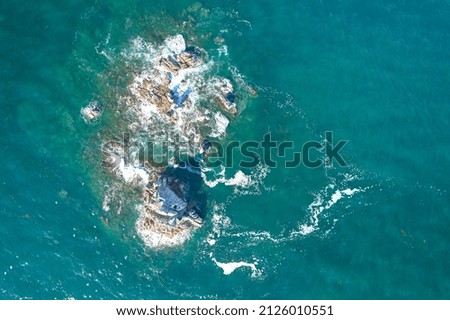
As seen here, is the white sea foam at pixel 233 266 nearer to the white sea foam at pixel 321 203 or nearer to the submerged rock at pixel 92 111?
the white sea foam at pixel 321 203

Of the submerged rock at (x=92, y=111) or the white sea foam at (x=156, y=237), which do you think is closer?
the submerged rock at (x=92, y=111)

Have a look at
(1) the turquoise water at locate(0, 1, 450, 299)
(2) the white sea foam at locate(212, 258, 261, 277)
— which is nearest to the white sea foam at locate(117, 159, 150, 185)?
(1) the turquoise water at locate(0, 1, 450, 299)

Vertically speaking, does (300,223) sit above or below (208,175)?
below

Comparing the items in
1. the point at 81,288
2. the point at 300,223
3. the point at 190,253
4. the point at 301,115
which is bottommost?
Answer: the point at 81,288

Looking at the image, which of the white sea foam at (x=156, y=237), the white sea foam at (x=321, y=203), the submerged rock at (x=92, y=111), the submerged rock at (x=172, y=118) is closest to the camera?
the submerged rock at (x=172, y=118)

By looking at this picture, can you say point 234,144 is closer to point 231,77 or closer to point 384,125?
point 231,77

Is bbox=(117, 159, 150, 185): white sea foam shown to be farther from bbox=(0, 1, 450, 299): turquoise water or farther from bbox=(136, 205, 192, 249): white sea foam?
bbox=(136, 205, 192, 249): white sea foam

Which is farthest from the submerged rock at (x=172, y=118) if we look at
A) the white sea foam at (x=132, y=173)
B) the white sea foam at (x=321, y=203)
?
the white sea foam at (x=321, y=203)

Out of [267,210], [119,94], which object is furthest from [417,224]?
[119,94]
